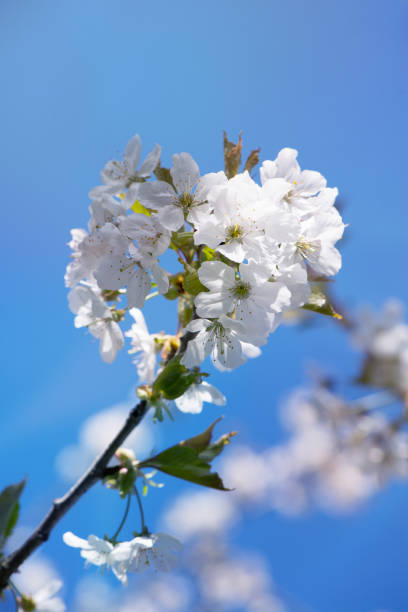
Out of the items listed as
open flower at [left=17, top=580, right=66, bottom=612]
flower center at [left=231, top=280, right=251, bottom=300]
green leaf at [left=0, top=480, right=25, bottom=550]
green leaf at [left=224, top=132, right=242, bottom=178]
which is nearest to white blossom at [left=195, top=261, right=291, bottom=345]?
flower center at [left=231, top=280, right=251, bottom=300]

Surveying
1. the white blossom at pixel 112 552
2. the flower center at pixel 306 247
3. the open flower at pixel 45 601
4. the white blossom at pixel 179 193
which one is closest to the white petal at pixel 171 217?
the white blossom at pixel 179 193

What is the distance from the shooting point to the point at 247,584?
5586 mm

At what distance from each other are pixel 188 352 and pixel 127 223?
0.87 feet

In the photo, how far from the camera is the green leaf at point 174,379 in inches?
34.4

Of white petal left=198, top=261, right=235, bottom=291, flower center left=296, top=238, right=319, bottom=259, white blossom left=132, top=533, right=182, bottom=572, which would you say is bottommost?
white blossom left=132, top=533, right=182, bottom=572

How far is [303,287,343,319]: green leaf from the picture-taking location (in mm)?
889

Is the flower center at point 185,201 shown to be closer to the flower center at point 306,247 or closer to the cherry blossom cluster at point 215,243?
the cherry blossom cluster at point 215,243

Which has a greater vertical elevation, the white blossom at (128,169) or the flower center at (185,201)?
the white blossom at (128,169)

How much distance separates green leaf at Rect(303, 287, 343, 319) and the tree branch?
37cm

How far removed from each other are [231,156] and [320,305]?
0.32 m

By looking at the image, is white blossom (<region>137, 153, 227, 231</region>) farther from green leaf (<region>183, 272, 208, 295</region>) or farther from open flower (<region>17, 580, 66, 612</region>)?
open flower (<region>17, 580, 66, 612</region>)

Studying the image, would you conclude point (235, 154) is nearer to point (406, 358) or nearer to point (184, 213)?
point (184, 213)

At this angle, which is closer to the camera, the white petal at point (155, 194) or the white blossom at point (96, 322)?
the white petal at point (155, 194)

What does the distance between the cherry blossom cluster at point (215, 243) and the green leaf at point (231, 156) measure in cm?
5
